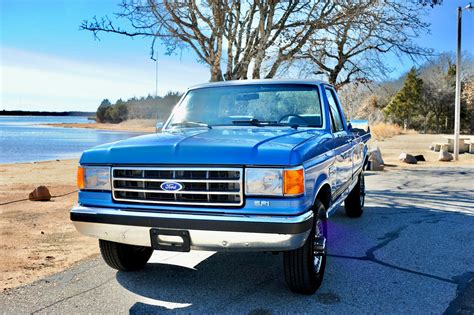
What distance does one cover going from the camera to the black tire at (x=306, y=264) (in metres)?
3.77

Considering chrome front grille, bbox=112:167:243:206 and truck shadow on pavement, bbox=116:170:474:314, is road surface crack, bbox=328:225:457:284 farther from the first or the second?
chrome front grille, bbox=112:167:243:206

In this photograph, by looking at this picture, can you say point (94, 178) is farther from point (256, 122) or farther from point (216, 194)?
point (256, 122)

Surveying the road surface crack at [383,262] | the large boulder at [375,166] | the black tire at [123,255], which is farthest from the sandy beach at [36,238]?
the large boulder at [375,166]

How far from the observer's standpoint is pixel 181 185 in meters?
3.57

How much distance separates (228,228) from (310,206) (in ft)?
2.29

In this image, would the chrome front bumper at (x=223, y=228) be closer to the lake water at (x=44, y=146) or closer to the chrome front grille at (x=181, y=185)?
the chrome front grille at (x=181, y=185)

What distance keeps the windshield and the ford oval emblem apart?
4.28 feet

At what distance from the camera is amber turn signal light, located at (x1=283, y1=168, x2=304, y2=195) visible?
339 centimetres

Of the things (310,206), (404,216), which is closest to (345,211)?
(404,216)

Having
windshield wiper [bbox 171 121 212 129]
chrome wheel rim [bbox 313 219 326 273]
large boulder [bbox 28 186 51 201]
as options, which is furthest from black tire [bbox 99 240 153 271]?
large boulder [bbox 28 186 51 201]

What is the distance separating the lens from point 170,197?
3654 millimetres

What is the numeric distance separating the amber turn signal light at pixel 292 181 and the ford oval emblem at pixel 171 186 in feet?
2.67

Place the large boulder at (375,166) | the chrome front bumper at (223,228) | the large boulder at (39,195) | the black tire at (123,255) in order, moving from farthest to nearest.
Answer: the large boulder at (375,166) → the large boulder at (39,195) → the black tire at (123,255) → the chrome front bumper at (223,228)

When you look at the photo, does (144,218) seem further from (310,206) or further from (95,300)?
(310,206)
